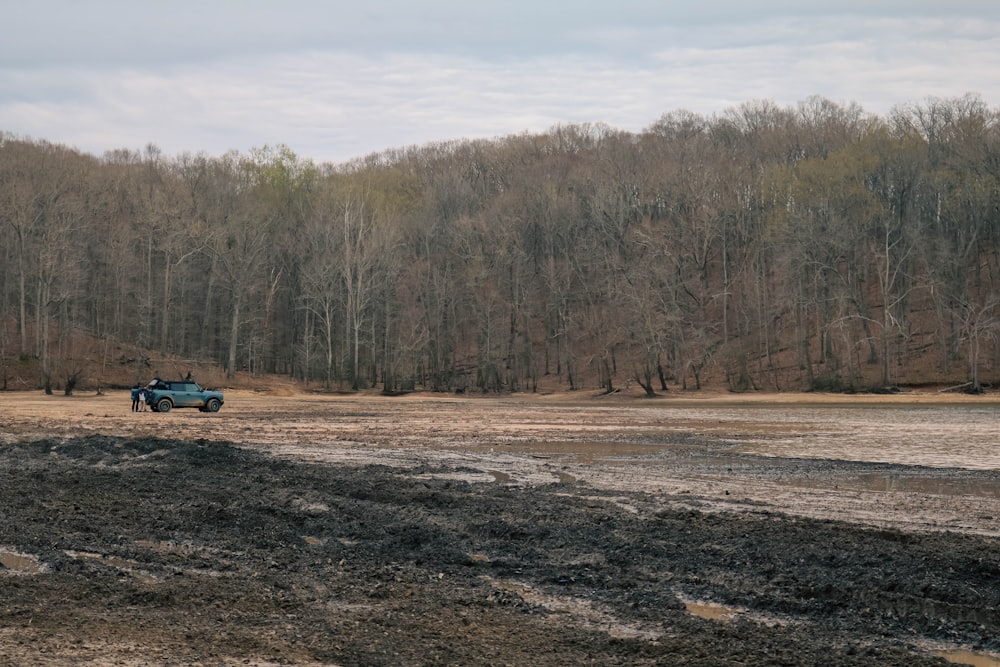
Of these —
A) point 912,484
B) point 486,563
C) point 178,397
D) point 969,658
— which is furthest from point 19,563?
point 178,397

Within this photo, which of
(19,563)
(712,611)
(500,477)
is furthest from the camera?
(500,477)

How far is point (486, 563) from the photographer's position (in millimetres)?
11492

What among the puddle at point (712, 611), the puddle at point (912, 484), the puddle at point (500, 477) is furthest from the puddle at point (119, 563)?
the puddle at point (912, 484)

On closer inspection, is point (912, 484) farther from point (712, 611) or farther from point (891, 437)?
point (891, 437)

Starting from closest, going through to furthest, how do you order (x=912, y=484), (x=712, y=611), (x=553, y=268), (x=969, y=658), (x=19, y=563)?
(x=969, y=658) < (x=712, y=611) < (x=19, y=563) < (x=912, y=484) < (x=553, y=268)

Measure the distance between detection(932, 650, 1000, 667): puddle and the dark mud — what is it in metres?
→ 0.20

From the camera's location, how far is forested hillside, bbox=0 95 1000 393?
2790 inches

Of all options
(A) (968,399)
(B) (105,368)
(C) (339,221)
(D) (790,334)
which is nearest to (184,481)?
(A) (968,399)

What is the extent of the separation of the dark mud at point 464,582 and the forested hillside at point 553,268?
5233 cm

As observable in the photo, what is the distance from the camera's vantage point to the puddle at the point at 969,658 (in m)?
7.80

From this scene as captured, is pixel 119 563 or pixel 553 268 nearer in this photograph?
pixel 119 563

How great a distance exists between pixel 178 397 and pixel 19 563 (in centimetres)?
3372

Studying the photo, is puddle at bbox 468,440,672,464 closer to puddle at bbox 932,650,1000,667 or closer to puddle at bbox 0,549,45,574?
puddle at bbox 0,549,45,574

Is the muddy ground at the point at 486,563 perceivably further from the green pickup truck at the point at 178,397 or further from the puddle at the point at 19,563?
the green pickup truck at the point at 178,397
